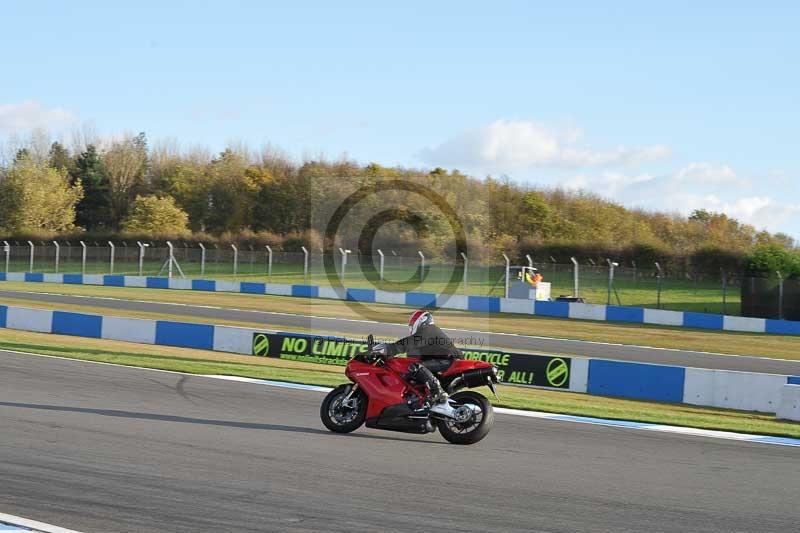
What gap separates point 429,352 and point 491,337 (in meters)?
17.2

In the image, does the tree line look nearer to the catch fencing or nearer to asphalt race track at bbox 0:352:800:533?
the catch fencing

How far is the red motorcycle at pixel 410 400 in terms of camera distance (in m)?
9.67

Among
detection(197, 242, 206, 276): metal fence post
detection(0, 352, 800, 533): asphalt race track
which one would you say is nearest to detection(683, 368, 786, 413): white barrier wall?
detection(0, 352, 800, 533): asphalt race track

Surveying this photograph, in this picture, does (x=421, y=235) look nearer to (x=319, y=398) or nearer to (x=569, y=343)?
(x=569, y=343)

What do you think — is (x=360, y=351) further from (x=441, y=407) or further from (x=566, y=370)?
(x=441, y=407)

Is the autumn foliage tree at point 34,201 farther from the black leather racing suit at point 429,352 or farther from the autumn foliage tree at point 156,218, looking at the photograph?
the black leather racing suit at point 429,352

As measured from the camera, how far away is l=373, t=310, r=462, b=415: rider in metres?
9.59

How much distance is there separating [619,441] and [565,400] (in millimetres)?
4974

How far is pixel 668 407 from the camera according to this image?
50.9ft

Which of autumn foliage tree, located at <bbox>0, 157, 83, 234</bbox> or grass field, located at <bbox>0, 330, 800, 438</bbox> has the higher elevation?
autumn foliage tree, located at <bbox>0, 157, 83, 234</bbox>

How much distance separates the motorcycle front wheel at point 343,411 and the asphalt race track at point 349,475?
0.15 meters

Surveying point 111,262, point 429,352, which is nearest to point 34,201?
point 111,262

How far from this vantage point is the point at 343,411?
10.2 m

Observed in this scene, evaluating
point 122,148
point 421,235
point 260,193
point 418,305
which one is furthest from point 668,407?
point 122,148
